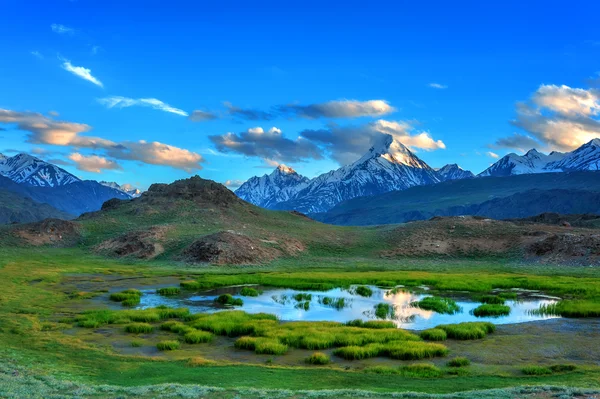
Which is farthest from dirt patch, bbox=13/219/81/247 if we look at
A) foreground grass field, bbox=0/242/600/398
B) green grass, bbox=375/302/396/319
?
green grass, bbox=375/302/396/319

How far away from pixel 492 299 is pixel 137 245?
83086 millimetres

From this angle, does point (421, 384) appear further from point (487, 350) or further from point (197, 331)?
point (197, 331)

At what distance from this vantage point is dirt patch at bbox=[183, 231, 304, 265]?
103 m

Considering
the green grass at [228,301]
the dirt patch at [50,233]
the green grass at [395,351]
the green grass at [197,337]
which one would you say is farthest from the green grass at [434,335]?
the dirt patch at [50,233]

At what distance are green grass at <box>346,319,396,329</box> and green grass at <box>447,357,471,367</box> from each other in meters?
10.8

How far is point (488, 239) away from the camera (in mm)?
124688

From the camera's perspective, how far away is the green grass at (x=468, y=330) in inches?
1358

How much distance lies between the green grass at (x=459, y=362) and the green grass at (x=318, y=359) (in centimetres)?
673

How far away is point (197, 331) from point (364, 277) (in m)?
47.1

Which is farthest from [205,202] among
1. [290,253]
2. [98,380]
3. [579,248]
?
[98,380]

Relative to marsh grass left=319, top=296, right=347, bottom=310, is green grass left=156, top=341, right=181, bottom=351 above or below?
below

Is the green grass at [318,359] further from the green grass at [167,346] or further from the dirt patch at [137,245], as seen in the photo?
the dirt patch at [137,245]

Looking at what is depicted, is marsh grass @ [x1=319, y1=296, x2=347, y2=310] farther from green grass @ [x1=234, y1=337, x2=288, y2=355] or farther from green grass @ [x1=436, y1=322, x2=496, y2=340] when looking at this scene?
green grass @ [x1=234, y1=337, x2=288, y2=355]

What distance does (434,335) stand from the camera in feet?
112
